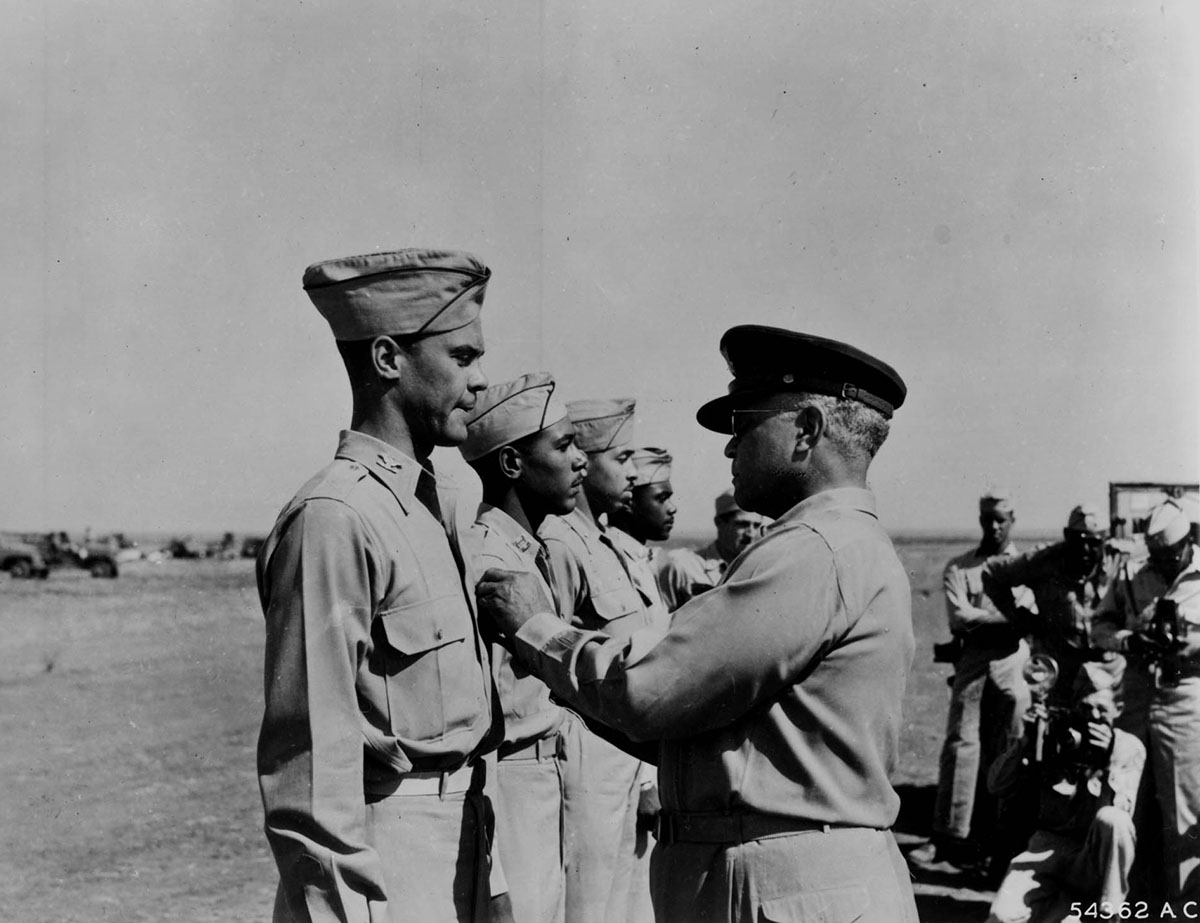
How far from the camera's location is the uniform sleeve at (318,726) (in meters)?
2.54

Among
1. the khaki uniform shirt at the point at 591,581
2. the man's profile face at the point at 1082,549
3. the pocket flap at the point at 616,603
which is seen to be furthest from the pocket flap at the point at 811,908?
the man's profile face at the point at 1082,549

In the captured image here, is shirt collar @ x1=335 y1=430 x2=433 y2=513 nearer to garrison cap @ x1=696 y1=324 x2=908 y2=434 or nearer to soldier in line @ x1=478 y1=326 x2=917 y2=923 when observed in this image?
soldier in line @ x1=478 y1=326 x2=917 y2=923

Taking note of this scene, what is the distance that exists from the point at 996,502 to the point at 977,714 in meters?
1.49

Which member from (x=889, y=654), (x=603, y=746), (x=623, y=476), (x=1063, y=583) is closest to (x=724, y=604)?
(x=889, y=654)

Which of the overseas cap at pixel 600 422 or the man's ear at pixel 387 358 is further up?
the man's ear at pixel 387 358

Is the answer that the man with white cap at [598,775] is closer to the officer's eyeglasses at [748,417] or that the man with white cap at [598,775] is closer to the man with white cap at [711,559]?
the officer's eyeglasses at [748,417]

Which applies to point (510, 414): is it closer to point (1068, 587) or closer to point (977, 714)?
point (1068, 587)

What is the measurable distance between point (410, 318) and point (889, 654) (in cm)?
135

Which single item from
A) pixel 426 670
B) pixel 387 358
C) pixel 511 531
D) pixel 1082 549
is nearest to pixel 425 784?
pixel 426 670

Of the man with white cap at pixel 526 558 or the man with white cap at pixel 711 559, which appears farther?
the man with white cap at pixel 711 559

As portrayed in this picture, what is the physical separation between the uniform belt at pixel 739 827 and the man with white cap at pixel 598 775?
1861 millimetres

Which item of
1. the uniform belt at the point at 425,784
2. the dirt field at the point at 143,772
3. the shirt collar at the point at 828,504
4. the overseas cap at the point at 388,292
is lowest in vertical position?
the dirt field at the point at 143,772

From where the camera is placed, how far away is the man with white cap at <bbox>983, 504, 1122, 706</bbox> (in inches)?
337

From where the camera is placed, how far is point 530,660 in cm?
317
